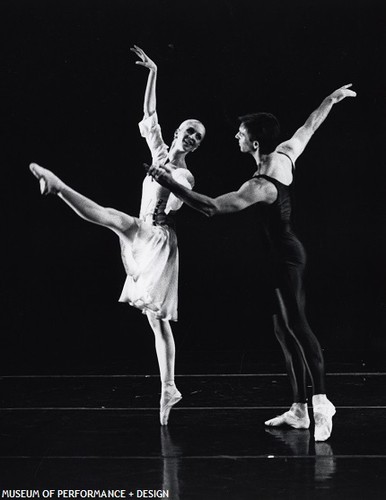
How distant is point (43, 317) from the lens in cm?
667

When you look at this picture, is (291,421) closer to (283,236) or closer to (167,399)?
(167,399)

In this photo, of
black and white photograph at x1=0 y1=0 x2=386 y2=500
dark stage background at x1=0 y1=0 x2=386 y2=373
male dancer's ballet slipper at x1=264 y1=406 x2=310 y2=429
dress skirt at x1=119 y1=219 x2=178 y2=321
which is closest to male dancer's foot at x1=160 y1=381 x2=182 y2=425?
dress skirt at x1=119 y1=219 x2=178 y2=321

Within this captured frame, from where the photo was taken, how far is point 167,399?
164 inches

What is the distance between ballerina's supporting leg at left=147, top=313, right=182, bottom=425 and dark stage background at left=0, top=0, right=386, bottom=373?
1938mm

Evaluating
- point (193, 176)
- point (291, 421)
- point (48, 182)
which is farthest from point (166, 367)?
point (193, 176)

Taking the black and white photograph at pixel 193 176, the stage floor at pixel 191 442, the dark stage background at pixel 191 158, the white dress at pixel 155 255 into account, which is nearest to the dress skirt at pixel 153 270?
the white dress at pixel 155 255

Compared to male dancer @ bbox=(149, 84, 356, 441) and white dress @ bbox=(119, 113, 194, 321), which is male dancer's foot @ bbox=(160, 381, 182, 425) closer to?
white dress @ bbox=(119, 113, 194, 321)

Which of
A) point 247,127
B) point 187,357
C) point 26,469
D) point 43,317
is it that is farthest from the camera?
point 43,317

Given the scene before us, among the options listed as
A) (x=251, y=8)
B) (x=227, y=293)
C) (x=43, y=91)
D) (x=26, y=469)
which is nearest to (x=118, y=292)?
(x=227, y=293)

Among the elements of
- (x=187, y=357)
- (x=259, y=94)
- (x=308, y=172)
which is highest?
(x=259, y=94)

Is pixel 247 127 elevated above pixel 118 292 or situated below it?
above

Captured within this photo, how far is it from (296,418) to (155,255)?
0.92m

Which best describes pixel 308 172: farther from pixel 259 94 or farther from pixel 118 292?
pixel 118 292

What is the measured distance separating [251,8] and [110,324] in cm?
234
